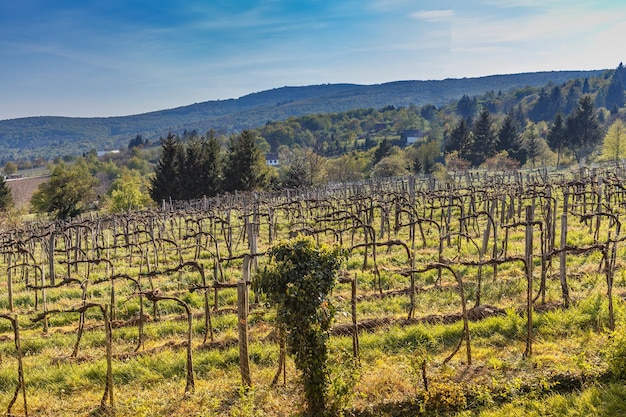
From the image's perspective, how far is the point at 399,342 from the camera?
810 cm

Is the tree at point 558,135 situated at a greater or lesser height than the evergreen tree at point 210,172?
greater

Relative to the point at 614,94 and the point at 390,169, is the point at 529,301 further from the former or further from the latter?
the point at 614,94

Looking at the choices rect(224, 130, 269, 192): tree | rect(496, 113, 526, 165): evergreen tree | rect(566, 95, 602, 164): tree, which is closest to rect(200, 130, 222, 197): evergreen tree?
rect(224, 130, 269, 192): tree

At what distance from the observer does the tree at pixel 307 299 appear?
5.77 meters

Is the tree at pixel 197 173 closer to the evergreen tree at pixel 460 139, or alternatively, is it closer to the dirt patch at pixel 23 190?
the dirt patch at pixel 23 190

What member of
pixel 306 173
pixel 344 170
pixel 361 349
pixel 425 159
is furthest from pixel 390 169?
pixel 361 349

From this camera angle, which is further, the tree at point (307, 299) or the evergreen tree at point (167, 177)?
the evergreen tree at point (167, 177)

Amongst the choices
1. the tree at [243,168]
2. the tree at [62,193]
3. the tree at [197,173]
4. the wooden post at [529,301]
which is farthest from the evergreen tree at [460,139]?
the wooden post at [529,301]

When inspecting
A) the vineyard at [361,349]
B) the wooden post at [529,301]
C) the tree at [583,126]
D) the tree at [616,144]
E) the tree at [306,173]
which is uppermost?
the tree at [583,126]

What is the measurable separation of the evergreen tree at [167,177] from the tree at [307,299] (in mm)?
45707

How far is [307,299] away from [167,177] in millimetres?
46831

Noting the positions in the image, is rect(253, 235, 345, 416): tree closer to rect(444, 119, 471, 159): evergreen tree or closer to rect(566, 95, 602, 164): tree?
rect(444, 119, 471, 159): evergreen tree

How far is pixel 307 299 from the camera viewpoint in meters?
5.73

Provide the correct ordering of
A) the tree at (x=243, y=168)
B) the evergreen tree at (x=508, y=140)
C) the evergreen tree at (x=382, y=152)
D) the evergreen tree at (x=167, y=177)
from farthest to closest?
the evergreen tree at (x=382, y=152) → the evergreen tree at (x=508, y=140) → the tree at (x=243, y=168) → the evergreen tree at (x=167, y=177)
